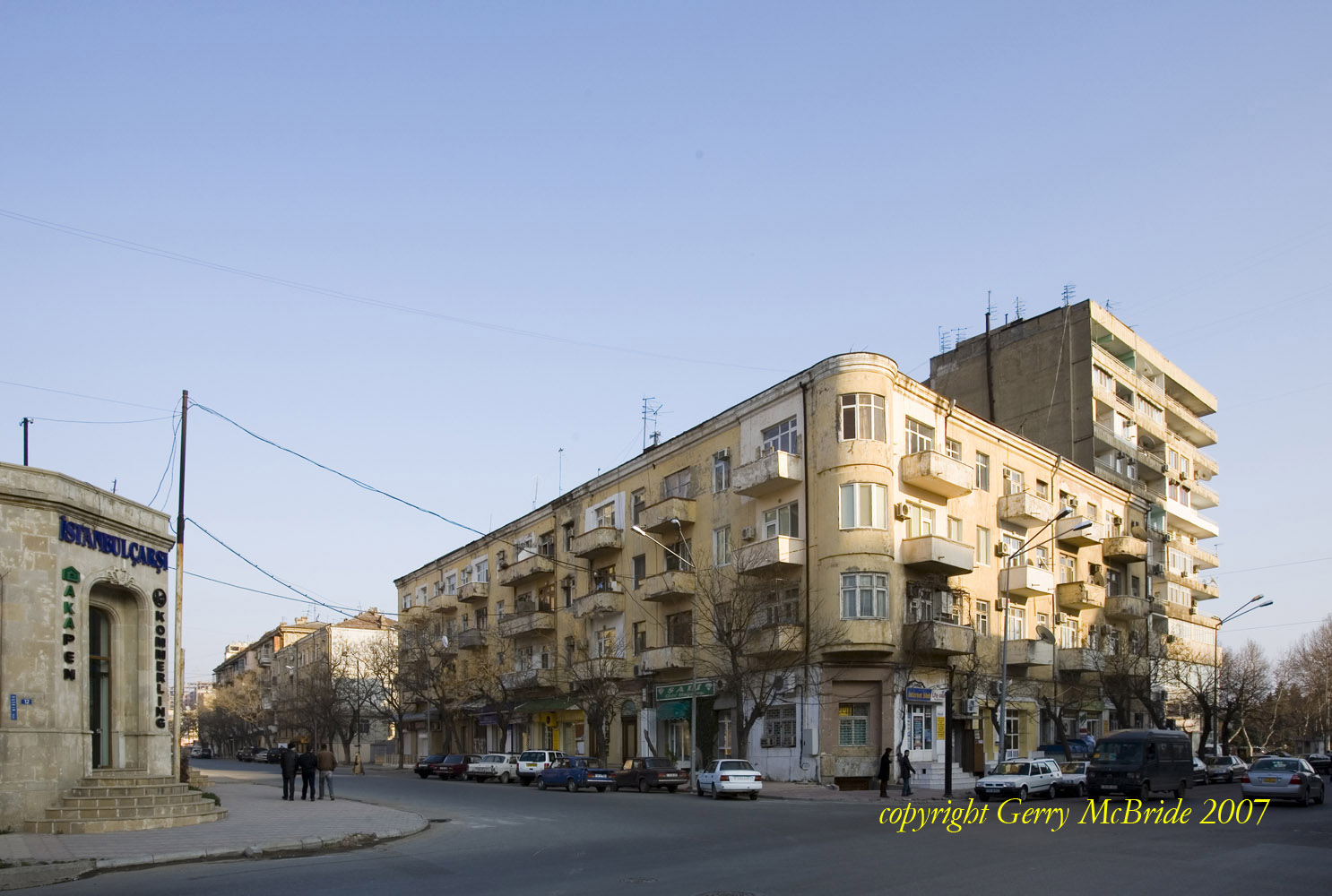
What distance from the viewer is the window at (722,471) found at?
4681 centimetres

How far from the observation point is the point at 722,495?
153 feet

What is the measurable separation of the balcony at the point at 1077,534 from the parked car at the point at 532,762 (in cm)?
2481

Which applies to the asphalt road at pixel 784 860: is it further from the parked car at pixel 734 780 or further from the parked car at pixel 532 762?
the parked car at pixel 532 762

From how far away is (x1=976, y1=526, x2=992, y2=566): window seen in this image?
46594 mm

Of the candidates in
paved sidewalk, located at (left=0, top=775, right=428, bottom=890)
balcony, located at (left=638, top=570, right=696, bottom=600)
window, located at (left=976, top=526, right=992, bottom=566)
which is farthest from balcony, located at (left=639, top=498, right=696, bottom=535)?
paved sidewalk, located at (left=0, top=775, right=428, bottom=890)

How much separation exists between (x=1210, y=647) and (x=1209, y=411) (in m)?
17.8

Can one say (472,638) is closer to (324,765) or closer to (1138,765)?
(324,765)

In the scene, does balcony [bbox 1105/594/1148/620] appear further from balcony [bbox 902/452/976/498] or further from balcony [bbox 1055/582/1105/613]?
balcony [bbox 902/452/976/498]

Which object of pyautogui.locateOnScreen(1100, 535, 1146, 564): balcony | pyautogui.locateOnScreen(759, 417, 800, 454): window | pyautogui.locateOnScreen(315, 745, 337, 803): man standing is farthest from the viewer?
pyautogui.locateOnScreen(1100, 535, 1146, 564): balcony

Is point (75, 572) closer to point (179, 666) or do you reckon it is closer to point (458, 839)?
point (179, 666)

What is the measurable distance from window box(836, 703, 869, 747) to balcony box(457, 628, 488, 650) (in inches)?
1287

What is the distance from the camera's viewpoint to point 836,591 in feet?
130

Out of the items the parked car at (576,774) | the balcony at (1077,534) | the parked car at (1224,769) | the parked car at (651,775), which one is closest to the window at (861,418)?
the balcony at (1077,534)

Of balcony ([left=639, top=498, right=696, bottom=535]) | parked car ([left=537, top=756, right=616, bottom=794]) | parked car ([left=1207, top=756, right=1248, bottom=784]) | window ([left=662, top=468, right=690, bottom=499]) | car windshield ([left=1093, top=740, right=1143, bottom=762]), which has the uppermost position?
window ([left=662, top=468, right=690, bottom=499])
